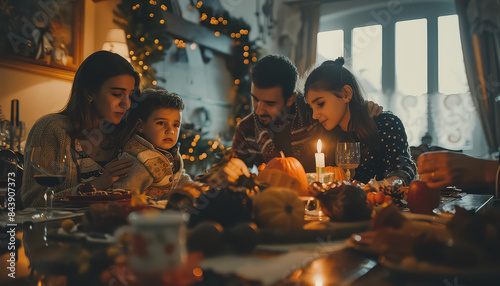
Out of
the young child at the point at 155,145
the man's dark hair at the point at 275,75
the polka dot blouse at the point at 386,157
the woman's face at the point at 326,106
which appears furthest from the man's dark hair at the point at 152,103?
the polka dot blouse at the point at 386,157

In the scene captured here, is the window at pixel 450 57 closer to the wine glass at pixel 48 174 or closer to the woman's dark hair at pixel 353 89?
the woman's dark hair at pixel 353 89

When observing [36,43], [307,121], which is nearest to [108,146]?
[307,121]

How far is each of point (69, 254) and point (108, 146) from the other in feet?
4.79

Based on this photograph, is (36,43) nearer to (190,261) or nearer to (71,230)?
(71,230)

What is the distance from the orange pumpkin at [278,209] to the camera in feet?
2.74

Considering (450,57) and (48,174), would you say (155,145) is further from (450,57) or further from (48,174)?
(450,57)

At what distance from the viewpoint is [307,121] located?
2553 millimetres

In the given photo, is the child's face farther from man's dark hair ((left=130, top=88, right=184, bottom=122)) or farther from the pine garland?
the pine garland

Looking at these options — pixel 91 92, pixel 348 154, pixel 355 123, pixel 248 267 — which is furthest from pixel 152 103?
pixel 248 267

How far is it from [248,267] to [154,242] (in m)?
0.18

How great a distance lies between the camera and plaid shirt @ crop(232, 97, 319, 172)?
2.50 m

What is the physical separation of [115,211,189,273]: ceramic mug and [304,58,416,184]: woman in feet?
6.20

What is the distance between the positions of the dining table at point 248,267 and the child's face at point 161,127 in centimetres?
129

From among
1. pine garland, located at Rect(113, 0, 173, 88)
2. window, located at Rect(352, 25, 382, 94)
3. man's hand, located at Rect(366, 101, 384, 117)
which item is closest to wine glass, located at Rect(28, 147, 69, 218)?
man's hand, located at Rect(366, 101, 384, 117)
